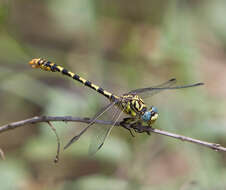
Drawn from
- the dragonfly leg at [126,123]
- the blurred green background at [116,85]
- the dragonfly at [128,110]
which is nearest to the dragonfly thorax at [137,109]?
the dragonfly at [128,110]

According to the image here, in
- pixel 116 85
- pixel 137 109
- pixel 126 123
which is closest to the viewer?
pixel 126 123

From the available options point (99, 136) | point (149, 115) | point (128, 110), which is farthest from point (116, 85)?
point (99, 136)

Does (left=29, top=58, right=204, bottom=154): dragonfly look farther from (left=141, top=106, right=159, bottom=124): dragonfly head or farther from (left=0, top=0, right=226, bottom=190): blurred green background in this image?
(left=0, top=0, right=226, bottom=190): blurred green background

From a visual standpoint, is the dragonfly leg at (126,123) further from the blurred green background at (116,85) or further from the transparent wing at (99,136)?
the blurred green background at (116,85)

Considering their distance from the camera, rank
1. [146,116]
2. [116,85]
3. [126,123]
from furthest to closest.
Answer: [116,85] < [146,116] < [126,123]

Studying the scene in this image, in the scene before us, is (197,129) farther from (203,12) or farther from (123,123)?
(203,12)

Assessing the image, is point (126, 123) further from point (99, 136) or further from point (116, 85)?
point (116, 85)

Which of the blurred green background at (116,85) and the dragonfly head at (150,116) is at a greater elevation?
the blurred green background at (116,85)

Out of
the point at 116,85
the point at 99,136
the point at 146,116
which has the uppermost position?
the point at 116,85

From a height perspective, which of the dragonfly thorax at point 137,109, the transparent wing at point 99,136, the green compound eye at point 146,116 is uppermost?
the dragonfly thorax at point 137,109
